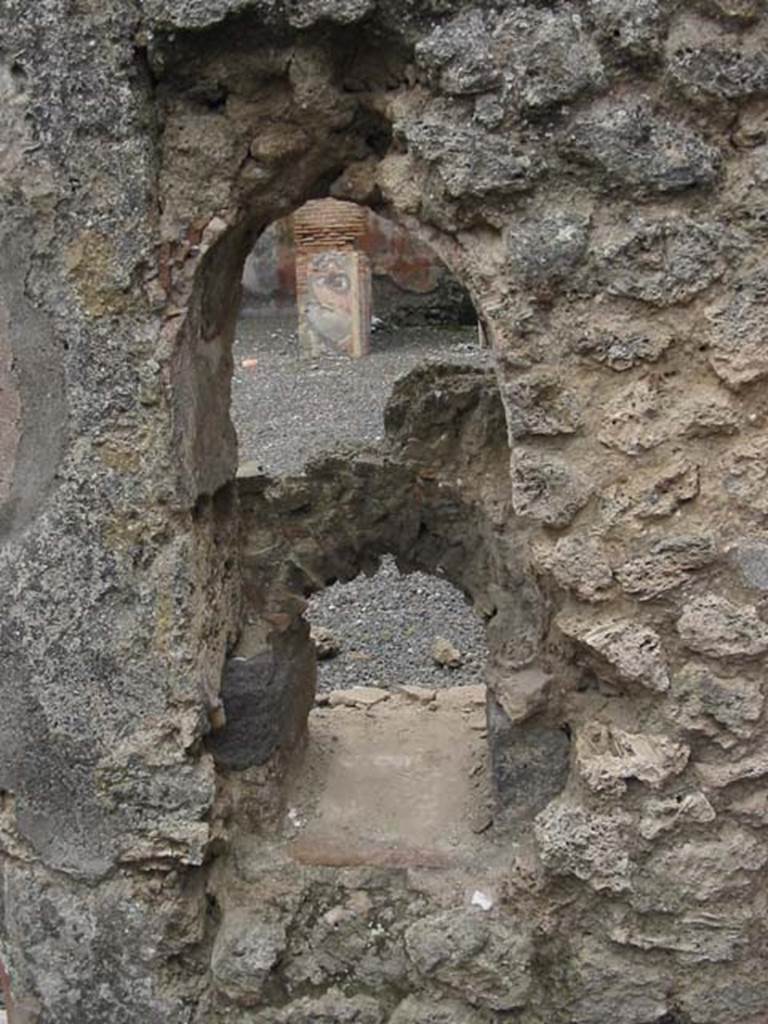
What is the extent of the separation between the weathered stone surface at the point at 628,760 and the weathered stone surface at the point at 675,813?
1.8 inches

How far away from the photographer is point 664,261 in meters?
2.29

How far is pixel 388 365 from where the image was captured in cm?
1291

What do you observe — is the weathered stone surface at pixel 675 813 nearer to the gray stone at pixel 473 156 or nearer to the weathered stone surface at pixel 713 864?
the weathered stone surface at pixel 713 864

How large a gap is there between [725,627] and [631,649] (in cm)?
18

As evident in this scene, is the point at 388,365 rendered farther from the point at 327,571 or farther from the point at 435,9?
the point at 435,9

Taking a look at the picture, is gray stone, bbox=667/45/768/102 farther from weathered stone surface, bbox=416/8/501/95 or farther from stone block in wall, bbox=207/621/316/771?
stone block in wall, bbox=207/621/316/771

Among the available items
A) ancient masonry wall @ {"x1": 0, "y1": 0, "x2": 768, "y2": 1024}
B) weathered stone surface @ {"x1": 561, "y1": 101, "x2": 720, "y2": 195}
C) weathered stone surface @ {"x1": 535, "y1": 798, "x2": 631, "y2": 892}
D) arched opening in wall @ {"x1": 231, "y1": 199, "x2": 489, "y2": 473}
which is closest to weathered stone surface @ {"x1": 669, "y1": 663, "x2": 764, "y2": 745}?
ancient masonry wall @ {"x1": 0, "y1": 0, "x2": 768, "y2": 1024}

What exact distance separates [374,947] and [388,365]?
10.5m

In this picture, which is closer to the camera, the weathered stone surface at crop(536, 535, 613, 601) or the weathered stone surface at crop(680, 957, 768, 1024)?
the weathered stone surface at crop(536, 535, 613, 601)

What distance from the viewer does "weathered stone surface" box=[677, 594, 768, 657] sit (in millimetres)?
2369

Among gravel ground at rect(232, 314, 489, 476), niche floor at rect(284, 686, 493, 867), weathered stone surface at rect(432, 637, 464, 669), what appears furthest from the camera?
gravel ground at rect(232, 314, 489, 476)

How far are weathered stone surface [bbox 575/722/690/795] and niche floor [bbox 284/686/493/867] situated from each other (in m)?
0.44

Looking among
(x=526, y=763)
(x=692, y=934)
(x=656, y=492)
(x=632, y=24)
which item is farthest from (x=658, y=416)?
(x=692, y=934)

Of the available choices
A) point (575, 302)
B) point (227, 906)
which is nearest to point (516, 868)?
point (227, 906)
